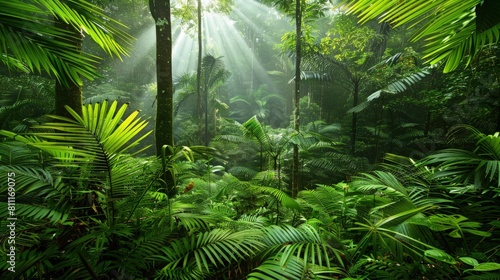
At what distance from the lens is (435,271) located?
1.37m

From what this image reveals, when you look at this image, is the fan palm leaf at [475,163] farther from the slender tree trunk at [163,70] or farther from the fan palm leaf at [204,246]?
the slender tree trunk at [163,70]

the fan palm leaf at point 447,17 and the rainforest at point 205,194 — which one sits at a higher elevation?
the fan palm leaf at point 447,17

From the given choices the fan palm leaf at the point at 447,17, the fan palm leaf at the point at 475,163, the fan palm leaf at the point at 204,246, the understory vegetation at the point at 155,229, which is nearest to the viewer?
the fan palm leaf at the point at 447,17

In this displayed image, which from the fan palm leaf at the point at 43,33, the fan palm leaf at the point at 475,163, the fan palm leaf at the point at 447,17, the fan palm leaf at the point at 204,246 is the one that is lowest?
the fan palm leaf at the point at 204,246

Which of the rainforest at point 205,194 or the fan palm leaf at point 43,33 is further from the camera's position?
the rainforest at point 205,194

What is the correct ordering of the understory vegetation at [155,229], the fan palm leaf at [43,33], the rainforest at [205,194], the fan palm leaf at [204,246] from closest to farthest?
the fan palm leaf at [43,33] → the rainforest at [205,194] → the understory vegetation at [155,229] → the fan palm leaf at [204,246]

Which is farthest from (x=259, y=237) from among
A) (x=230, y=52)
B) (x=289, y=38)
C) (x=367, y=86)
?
(x=230, y=52)

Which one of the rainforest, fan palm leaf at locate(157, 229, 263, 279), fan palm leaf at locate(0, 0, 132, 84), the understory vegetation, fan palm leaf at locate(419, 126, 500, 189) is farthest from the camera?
fan palm leaf at locate(419, 126, 500, 189)

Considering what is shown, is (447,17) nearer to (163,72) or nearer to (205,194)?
(205,194)

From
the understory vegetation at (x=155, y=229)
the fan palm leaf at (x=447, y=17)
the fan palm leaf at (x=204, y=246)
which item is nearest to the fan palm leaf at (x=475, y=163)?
the understory vegetation at (x=155, y=229)

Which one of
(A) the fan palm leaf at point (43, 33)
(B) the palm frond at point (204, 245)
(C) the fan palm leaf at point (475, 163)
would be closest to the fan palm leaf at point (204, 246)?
(B) the palm frond at point (204, 245)

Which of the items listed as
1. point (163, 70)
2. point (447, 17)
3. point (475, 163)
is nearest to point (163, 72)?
point (163, 70)

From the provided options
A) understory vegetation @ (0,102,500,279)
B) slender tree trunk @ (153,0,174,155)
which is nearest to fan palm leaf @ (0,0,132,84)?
understory vegetation @ (0,102,500,279)

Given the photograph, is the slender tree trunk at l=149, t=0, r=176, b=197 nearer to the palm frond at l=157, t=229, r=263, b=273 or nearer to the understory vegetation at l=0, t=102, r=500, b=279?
the understory vegetation at l=0, t=102, r=500, b=279
